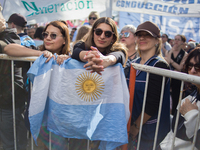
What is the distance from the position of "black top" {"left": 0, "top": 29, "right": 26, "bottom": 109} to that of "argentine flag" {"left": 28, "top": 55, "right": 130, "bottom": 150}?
1.70 feet

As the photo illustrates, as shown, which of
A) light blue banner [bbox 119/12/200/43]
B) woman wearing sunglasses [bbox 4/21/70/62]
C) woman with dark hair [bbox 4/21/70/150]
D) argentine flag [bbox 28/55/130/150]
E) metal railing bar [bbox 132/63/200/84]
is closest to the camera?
metal railing bar [bbox 132/63/200/84]

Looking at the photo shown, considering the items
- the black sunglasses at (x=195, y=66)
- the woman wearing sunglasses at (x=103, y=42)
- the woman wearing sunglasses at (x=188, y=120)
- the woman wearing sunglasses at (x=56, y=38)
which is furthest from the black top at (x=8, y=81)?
the black sunglasses at (x=195, y=66)

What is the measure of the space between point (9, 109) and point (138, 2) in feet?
13.7

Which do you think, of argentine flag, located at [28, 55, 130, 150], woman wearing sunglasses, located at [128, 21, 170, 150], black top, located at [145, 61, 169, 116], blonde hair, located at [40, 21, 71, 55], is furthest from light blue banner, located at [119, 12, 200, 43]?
argentine flag, located at [28, 55, 130, 150]

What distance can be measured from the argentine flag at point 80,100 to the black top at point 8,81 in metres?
0.52

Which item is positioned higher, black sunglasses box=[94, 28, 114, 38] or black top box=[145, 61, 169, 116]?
black sunglasses box=[94, 28, 114, 38]

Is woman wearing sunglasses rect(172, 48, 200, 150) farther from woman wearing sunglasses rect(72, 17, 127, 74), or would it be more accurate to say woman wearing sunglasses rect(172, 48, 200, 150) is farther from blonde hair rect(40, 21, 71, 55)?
blonde hair rect(40, 21, 71, 55)

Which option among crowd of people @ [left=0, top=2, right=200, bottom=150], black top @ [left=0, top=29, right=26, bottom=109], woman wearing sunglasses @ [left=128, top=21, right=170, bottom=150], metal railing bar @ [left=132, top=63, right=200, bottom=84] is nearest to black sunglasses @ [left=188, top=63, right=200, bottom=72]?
crowd of people @ [left=0, top=2, right=200, bottom=150]

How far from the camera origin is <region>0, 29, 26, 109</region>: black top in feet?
7.14

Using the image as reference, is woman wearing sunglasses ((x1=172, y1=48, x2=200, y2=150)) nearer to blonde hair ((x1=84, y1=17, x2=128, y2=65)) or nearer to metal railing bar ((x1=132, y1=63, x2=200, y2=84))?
metal railing bar ((x1=132, y1=63, x2=200, y2=84))

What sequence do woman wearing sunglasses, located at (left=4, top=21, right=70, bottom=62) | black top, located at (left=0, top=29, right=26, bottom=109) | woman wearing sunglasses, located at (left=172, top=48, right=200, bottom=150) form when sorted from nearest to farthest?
woman wearing sunglasses, located at (left=172, top=48, right=200, bottom=150) < black top, located at (left=0, top=29, right=26, bottom=109) < woman wearing sunglasses, located at (left=4, top=21, right=70, bottom=62)

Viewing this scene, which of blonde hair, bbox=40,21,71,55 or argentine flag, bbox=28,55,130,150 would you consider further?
blonde hair, bbox=40,21,71,55

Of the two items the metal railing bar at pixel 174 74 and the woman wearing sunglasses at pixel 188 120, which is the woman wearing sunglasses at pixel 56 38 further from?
the woman wearing sunglasses at pixel 188 120

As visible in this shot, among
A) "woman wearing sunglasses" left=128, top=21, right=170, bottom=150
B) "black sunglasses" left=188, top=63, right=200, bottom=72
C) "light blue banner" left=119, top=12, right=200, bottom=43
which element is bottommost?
"woman wearing sunglasses" left=128, top=21, right=170, bottom=150
